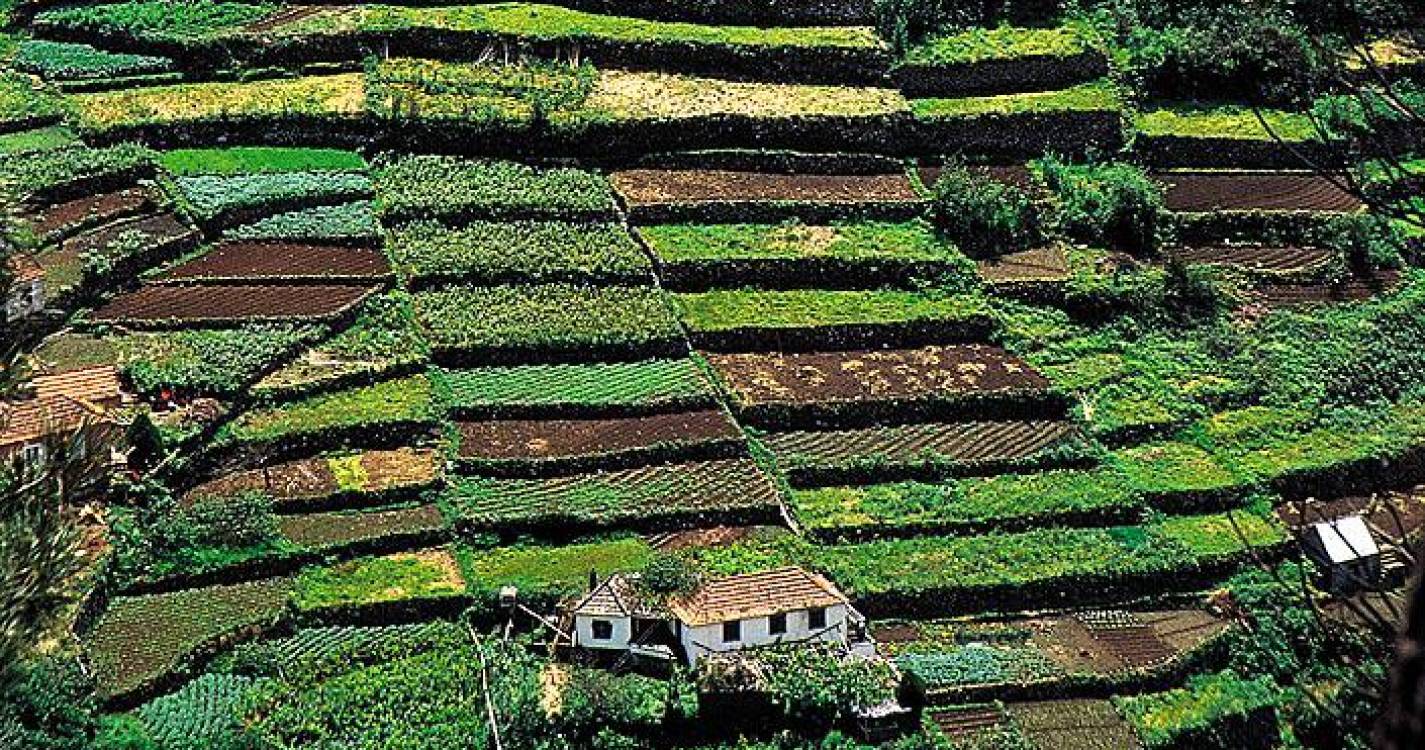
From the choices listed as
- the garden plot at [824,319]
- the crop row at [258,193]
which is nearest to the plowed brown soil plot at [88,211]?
the crop row at [258,193]

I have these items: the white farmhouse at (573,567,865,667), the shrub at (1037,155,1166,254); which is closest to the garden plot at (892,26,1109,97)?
the shrub at (1037,155,1166,254)

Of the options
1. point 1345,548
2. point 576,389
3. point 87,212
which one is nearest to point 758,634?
point 576,389

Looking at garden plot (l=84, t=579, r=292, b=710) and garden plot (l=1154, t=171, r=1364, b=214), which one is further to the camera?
garden plot (l=1154, t=171, r=1364, b=214)

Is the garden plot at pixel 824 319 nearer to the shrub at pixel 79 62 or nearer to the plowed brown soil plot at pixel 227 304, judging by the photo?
the plowed brown soil plot at pixel 227 304

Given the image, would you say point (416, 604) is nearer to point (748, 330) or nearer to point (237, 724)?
point (237, 724)

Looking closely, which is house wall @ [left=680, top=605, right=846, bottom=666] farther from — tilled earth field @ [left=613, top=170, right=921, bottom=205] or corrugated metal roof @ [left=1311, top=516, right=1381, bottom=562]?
tilled earth field @ [left=613, top=170, right=921, bottom=205]

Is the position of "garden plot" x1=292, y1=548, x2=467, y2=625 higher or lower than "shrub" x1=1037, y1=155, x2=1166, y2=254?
lower

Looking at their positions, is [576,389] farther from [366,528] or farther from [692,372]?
[366,528]

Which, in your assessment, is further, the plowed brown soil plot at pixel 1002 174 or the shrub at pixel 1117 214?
the plowed brown soil plot at pixel 1002 174

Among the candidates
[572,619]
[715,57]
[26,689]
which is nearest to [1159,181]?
[715,57]
